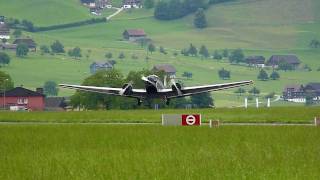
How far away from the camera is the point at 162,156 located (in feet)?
133

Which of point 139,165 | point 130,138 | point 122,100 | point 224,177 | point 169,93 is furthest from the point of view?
point 122,100

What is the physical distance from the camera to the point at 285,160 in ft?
126

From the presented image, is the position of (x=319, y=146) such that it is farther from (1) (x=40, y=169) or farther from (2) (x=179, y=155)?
(1) (x=40, y=169)

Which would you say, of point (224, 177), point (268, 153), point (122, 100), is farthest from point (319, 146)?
point (122, 100)

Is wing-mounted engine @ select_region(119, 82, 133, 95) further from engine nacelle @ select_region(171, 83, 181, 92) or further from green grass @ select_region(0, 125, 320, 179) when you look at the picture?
green grass @ select_region(0, 125, 320, 179)

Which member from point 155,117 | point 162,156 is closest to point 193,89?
point 155,117

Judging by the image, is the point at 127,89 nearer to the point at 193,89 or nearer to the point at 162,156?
the point at 193,89

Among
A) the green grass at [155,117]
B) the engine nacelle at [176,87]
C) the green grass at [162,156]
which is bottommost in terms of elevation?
the green grass at [155,117]

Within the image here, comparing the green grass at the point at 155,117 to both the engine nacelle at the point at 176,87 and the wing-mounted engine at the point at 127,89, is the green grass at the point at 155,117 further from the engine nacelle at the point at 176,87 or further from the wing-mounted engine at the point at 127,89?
the engine nacelle at the point at 176,87

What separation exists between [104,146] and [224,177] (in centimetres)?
1675

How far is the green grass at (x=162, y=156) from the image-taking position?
110 feet

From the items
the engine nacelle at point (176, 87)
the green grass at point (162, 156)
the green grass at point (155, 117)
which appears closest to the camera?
the green grass at point (162, 156)

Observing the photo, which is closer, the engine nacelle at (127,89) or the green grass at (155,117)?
the green grass at (155,117)

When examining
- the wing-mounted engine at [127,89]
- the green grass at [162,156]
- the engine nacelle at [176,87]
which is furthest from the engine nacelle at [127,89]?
the green grass at [162,156]
